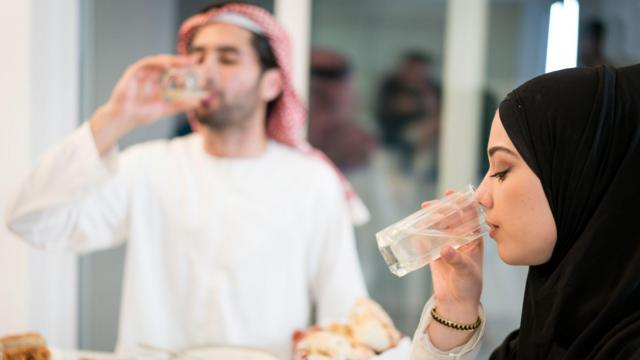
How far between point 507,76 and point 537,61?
5.7 inches

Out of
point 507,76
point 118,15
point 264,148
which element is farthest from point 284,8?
Answer: point 507,76

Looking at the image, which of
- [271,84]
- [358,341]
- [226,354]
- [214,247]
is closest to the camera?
[358,341]

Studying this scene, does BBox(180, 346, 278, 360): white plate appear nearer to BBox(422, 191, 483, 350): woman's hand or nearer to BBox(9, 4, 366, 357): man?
BBox(422, 191, 483, 350): woman's hand

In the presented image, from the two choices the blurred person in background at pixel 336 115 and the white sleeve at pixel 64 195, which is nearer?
the white sleeve at pixel 64 195

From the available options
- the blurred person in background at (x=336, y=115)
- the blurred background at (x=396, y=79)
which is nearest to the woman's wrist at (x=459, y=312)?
the blurred background at (x=396, y=79)

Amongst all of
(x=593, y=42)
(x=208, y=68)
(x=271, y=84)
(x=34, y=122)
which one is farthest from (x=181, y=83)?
(x=593, y=42)

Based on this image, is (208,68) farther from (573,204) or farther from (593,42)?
(593,42)

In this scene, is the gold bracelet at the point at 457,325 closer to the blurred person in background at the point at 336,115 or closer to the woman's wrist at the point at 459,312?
the woman's wrist at the point at 459,312

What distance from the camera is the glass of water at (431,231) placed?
1.27 metres

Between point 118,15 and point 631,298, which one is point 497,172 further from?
point 118,15

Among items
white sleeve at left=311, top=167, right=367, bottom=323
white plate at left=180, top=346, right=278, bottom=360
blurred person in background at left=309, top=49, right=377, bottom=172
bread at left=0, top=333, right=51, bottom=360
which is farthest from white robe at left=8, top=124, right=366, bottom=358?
blurred person in background at left=309, top=49, right=377, bottom=172

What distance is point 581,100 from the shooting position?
1.15 metres

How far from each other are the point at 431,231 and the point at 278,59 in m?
1.24

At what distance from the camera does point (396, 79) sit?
3404mm
